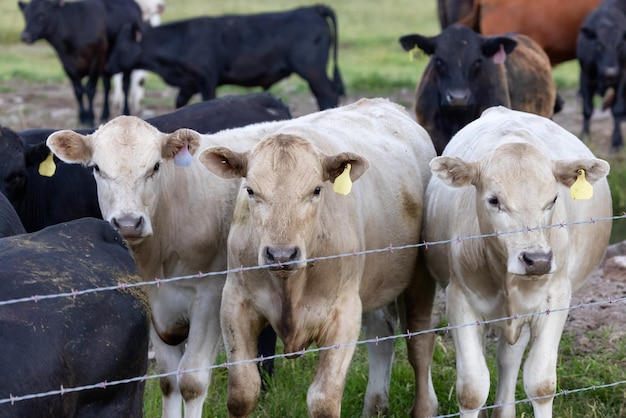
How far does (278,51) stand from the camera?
1587 cm

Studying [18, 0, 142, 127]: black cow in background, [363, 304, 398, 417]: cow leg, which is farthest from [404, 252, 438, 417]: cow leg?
[18, 0, 142, 127]: black cow in background

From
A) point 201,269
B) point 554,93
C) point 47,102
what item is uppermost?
point 201,269

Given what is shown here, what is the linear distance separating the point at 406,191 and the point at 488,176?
105cm

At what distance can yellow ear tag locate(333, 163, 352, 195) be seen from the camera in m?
5.45

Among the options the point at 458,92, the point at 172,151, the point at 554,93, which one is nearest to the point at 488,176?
the point at 172,151

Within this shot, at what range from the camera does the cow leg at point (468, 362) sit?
5.70 m

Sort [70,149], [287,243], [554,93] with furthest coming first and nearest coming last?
[554,93] → [70,149] → [287,243]

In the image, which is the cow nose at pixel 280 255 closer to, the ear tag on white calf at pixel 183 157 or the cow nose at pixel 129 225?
the cow nose at pixel 129 225

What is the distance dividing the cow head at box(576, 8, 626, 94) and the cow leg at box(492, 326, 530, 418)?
8769 mm

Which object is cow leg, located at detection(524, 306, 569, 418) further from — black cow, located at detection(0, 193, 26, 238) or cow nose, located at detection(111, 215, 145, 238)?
black cow, located at detection(0, 193, 26, 238)

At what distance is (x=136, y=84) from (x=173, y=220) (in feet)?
41.7

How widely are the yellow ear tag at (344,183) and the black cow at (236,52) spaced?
10199 mm

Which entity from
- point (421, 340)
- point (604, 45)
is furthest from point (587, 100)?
point (421, 340)

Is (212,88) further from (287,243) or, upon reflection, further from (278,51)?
(287,243)
